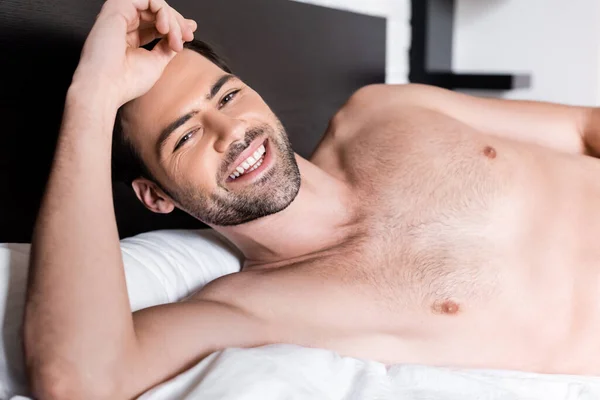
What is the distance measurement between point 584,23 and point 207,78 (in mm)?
1709

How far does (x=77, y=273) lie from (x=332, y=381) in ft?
1.25

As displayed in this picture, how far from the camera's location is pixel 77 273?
0.89m

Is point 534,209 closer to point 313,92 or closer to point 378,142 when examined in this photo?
point 378,142


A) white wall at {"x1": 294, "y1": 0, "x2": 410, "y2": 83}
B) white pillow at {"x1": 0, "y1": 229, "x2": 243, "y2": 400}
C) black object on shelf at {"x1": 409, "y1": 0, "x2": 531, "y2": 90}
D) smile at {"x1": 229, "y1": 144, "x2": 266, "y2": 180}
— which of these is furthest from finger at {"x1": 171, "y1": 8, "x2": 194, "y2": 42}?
black object on shelf at {"x1": 409, "y1": 0, "x2": 531, "y2": 90}

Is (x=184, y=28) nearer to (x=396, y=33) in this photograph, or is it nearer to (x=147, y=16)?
(x=147, y=16)

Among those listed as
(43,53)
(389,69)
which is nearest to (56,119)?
(43,53)

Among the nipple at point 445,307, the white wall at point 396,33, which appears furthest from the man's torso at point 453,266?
the white wall at point 396,33

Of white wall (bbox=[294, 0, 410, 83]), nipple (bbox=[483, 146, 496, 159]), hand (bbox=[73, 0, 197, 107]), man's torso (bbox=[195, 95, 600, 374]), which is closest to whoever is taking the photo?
hand (bbox=[73, 0, 197, 107])

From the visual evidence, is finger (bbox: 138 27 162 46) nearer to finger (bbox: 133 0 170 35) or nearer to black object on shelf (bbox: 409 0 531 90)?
finger (bbox: 133 0 170 35)

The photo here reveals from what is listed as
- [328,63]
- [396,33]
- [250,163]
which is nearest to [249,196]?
[250,163]

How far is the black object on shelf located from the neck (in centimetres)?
128

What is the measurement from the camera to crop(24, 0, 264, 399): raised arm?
88 centimetres

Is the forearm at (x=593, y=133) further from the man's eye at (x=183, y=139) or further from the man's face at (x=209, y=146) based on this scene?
the man's eye at (x=183, y=139)

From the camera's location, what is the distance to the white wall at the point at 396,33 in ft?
7.67
